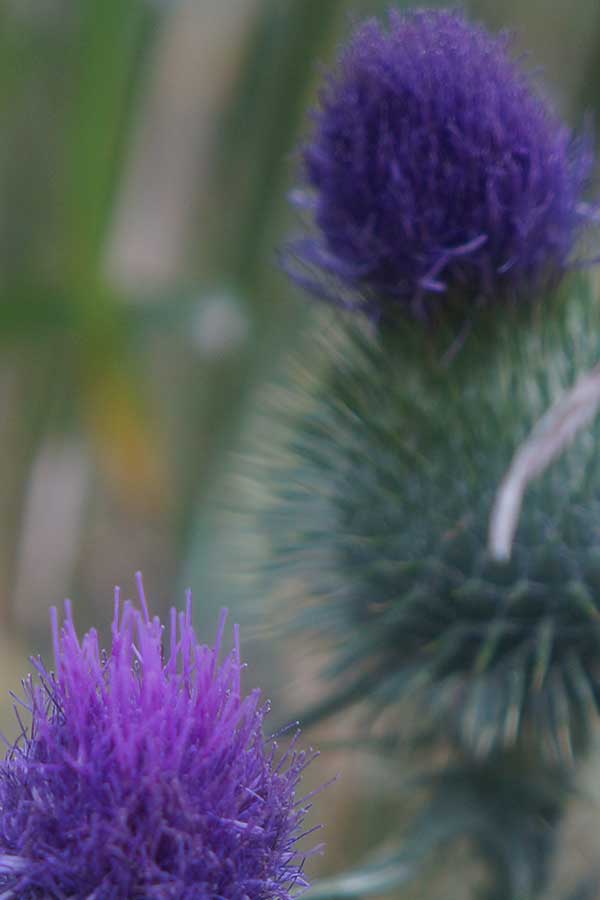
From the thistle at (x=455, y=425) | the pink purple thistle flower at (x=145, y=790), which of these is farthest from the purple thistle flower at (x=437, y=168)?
the pink purple thistle flower at (x=145, y=790)

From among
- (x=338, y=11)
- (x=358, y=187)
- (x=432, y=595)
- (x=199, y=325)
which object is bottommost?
(x=432, y=595)

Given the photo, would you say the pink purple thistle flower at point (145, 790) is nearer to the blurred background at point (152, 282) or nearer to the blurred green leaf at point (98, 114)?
the blurred background at point (152, 282)

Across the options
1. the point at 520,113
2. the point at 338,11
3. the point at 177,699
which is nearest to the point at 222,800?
the point at 177,699

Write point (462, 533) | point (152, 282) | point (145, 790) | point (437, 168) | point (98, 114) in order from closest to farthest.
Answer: point (145, 790)
point (437, 168)
point (462, 533)
point (98, 114)
point (152, 282)

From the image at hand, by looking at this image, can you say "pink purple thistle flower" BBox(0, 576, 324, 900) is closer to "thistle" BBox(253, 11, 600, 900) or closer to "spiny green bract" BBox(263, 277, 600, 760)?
"thistle" BBox(253, 11, 600, 900)

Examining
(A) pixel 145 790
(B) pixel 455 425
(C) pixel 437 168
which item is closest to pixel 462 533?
(B) pixel 455 425

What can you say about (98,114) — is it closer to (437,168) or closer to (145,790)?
(437,168)

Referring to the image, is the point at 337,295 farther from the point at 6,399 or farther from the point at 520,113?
the point at 6,399
